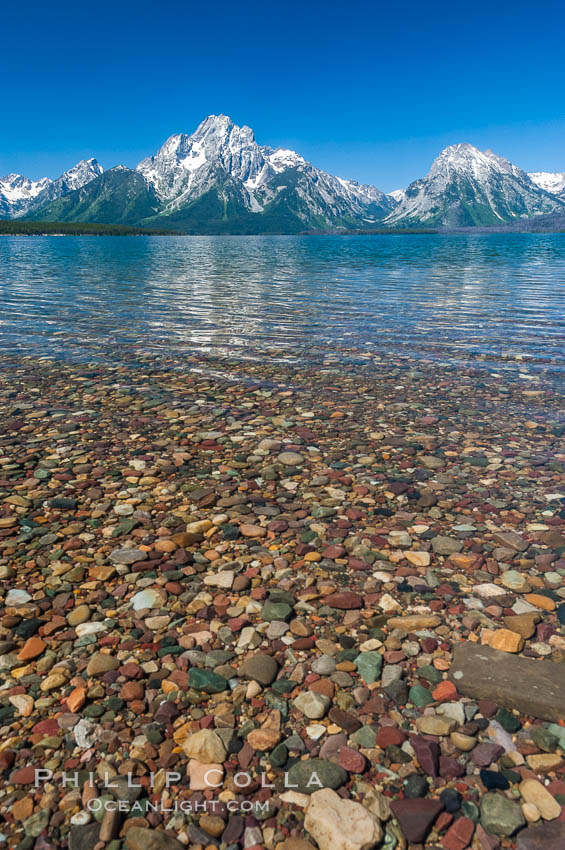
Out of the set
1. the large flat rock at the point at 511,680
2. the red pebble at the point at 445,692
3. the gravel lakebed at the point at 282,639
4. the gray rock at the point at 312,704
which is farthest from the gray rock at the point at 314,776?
the large flat rock at the point at 511,680

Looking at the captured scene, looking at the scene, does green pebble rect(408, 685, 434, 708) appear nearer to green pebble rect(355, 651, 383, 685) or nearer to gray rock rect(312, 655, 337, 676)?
green pebble rect(355, 651, 383, 685)

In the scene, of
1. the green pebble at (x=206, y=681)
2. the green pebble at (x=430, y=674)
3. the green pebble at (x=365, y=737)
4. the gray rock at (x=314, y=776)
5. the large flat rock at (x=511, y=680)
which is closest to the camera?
the gray rock at (x=314, y=776)

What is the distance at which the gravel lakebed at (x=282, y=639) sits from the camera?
3891mm

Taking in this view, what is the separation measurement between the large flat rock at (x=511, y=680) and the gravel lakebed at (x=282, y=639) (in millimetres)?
22

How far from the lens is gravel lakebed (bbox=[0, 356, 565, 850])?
3.89m

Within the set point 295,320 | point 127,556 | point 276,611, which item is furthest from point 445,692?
point 295,320

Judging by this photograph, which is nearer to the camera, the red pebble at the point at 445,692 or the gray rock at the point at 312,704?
the gray rock at the point at 312,704

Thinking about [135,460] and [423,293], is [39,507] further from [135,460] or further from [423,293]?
[423,293]

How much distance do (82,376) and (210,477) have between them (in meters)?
9.43

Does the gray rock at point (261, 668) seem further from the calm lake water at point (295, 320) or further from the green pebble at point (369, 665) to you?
the calm lake water at point (295, 320)

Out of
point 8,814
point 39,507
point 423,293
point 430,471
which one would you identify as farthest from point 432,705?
point 423,293

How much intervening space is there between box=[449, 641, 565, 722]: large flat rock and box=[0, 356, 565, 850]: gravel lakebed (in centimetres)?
2

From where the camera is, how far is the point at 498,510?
27.8 feet

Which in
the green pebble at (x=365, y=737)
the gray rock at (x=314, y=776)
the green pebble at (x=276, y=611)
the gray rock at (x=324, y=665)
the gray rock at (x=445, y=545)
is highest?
the gray rock at (x=314, y=776)
